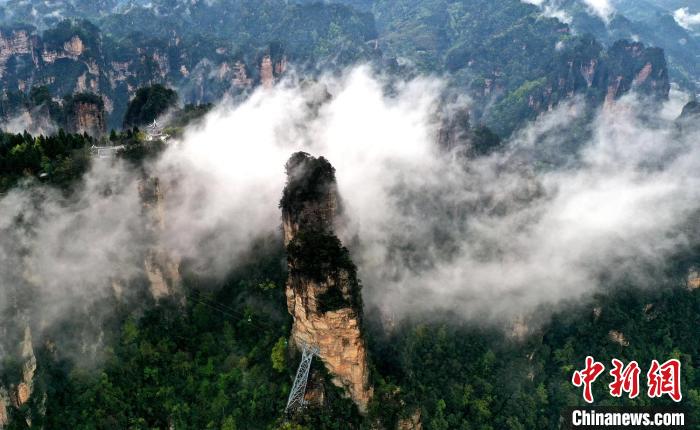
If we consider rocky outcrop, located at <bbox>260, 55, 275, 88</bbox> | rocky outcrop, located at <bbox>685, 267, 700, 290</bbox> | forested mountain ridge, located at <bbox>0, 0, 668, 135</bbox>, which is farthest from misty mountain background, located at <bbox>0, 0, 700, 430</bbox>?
rocky outcrop, located at <bbox>260, 55, 275, 88</bbox>

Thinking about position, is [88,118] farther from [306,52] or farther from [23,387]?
[306,52]

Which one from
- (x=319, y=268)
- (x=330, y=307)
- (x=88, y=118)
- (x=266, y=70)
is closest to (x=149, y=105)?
(x=88, y=118)

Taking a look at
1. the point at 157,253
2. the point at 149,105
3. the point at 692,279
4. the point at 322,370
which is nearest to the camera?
the point at 322,370

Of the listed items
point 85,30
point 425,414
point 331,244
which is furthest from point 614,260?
point 85,30

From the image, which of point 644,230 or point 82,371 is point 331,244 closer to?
point 82,371

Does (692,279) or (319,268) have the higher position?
(319,268)

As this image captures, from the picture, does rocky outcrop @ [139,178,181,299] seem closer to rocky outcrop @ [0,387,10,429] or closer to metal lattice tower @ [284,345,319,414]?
metal lattice tower @ [284,345,319,414]
